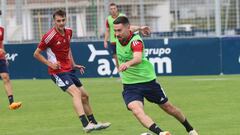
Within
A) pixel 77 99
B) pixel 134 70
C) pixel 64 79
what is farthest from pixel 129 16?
pixel 134 70

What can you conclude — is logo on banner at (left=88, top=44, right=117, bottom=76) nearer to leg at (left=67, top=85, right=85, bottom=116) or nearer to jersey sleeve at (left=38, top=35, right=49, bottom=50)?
jersey sleeve at (left=38, top=35, right=49, bottom=50)

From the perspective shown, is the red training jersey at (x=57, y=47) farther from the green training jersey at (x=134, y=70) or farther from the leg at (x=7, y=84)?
the leg at (x=7, y=84)

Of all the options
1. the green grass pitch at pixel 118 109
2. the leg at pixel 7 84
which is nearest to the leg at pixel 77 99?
the green grass pitch at pixel 118 109

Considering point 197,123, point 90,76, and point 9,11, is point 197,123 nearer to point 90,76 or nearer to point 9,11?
point 90,76

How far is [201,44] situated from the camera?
2408cm

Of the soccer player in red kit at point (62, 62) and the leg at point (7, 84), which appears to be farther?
the leg at point (7, 84)

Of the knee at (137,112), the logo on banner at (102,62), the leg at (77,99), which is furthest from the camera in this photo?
the logo on banner at (102,62)

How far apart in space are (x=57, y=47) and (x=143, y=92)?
2600 millimetres

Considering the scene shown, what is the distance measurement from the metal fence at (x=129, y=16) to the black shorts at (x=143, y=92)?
14.5 meters

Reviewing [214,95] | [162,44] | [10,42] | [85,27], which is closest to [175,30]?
[162,44]

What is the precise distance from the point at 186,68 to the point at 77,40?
382 centimetres

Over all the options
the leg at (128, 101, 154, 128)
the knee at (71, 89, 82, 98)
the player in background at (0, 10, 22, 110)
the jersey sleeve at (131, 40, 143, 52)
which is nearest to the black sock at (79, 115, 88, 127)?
the knee at (71, 89, 82, 98)

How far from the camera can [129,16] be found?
26.4 m

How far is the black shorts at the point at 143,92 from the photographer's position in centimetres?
1027
